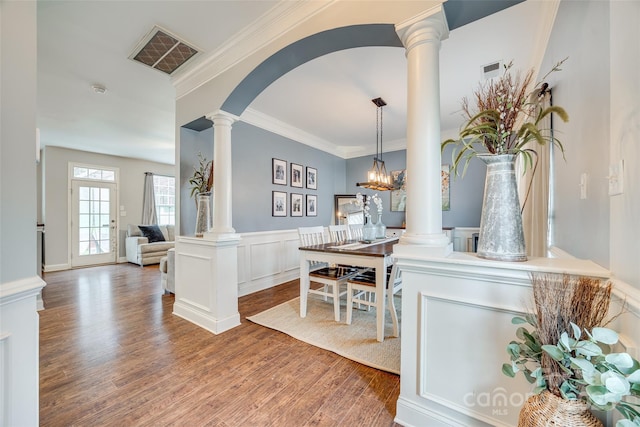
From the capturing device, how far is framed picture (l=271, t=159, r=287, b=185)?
4.20 metres

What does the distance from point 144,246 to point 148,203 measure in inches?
64.1

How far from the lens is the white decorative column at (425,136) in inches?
54.1

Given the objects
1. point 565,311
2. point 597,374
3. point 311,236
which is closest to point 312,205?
point 311,236

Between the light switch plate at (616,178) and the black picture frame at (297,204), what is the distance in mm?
3984

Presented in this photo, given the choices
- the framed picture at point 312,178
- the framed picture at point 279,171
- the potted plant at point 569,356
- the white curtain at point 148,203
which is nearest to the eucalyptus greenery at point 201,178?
the framed picture at point 279,171

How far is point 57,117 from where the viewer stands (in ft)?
13.0

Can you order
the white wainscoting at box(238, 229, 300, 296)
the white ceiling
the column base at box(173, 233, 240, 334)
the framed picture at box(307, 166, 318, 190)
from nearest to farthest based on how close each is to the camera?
1. the white ceiling
2. the column base at box(173, 233, 240, 334)
3. the white wainscoting at box(238, 229, 300, 296)
4. the framed picture at box(307, 166, 318, 190)

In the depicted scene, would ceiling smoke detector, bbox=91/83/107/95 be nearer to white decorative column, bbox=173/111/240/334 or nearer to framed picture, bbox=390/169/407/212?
white decorative column, bbox=173/111/240/334

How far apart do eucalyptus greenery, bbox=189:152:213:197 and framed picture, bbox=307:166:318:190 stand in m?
2.14

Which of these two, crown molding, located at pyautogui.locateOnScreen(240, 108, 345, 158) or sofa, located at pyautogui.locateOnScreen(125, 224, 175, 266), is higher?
crown molding, located at pyautogui.locateOnScreen(240, 108, 345, 158)

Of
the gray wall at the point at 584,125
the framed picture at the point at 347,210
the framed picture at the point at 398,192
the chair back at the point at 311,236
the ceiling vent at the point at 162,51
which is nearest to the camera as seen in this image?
the gray wall at the point at 584,125

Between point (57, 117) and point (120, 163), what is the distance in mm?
2742

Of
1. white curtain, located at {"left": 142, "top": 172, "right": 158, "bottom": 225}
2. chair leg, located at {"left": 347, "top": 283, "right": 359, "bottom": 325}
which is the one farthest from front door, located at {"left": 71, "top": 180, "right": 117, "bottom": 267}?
chair leg, located at {"left": 347, "top": 283, "right": 359, "bottom": 325}

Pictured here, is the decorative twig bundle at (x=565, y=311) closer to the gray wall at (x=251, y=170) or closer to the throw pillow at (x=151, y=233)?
the gray wall at (x=251, y=170)
